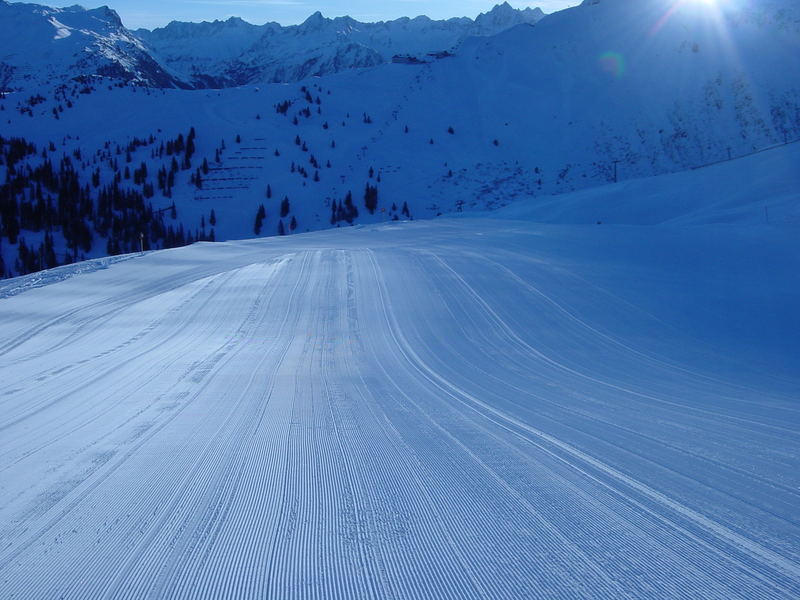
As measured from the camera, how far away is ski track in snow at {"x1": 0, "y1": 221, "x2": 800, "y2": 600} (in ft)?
9.91

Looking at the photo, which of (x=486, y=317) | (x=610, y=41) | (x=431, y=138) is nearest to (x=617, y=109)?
(x=610, y=41)

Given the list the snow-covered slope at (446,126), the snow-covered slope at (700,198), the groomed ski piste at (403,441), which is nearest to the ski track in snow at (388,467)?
the groomed ski piste at (403,441)

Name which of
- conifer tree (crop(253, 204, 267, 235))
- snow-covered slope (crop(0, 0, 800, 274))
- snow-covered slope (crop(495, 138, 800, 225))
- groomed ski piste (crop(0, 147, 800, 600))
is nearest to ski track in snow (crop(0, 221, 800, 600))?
groomed ski piste (crop(0, 147, 800, 600))

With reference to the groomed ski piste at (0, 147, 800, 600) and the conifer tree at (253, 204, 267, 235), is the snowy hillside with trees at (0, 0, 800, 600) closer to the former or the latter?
the groomed ski piste at (0, 147, 800, 600)

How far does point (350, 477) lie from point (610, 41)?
94.5 meters

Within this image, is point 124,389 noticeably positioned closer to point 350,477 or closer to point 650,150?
point 350,477

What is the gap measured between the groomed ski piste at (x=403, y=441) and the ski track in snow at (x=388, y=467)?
0.07 ft

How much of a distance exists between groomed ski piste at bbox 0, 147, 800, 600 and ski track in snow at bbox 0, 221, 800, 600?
0.02 m

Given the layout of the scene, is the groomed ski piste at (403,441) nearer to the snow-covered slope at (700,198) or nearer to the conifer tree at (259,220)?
the snow-covered slope at (700,198)

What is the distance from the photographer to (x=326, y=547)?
3271 mm

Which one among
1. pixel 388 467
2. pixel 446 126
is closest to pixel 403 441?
pixel 388 467

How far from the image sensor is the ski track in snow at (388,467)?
9.91 ft

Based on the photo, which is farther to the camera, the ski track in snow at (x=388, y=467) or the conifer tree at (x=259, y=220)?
the conifer tree at (x=259, y=220)

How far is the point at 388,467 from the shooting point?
4605 millimetres
